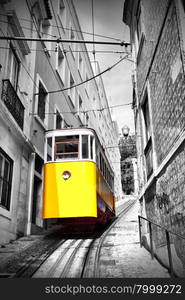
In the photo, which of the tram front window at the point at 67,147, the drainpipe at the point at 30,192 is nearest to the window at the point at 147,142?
the tram front window at the point at 67,147

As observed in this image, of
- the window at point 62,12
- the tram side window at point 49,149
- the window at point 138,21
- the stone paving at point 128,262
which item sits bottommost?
the stone paving at point 128,262

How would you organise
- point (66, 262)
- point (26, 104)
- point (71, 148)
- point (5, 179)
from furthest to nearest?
point (26, 104) < point (71, 148) < point (5, 179) < point (66, 262)

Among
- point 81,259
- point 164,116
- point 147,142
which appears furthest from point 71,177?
point 164,116

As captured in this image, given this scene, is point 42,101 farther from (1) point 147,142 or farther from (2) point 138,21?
(1) point 147,142

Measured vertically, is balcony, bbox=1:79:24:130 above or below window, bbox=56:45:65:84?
below

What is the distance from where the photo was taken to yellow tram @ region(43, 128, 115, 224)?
29.9 ft

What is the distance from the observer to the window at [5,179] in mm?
8652

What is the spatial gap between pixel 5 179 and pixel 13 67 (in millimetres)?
3900

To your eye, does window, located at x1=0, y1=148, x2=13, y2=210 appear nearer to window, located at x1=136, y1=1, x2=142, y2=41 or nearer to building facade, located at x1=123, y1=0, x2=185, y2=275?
building facade, located at x1=123, y1=0, x2=185, y2=275

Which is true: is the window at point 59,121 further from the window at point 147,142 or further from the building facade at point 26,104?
the window at point 147,142

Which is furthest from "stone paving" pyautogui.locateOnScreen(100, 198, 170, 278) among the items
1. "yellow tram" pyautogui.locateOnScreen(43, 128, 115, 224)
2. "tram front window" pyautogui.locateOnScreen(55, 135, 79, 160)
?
"tram front window" pyautogui.locateOnScreen(55, 135, 79, 160)

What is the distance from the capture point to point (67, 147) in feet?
32.7

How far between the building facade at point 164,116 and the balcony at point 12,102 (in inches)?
156

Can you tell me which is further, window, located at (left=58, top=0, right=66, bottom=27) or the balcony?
window, located at (left=58, top=0, right=66, bottom=27)
